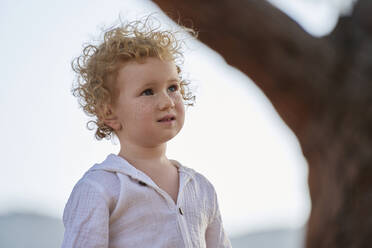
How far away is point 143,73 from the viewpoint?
190cm

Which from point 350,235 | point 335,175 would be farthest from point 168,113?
point 350,235

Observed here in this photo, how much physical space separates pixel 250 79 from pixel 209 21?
0.22m

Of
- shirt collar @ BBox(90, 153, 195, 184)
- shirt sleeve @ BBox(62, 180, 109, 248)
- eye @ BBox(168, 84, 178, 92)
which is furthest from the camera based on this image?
eye @ BBox(168, 84, 178, 92)

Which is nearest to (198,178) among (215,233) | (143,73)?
(215,233)

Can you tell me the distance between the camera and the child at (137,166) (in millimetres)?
1800

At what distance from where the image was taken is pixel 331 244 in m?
1.90

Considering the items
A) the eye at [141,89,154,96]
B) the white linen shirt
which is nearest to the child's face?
the eye at [141,89,154,96]

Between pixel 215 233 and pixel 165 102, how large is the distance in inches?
18.7

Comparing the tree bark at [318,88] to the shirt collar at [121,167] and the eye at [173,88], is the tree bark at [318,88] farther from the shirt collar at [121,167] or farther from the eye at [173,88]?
the shirt collar at [121,167]

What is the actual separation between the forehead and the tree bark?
0.63 feet

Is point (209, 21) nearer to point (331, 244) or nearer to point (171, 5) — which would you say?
point (171, 5)

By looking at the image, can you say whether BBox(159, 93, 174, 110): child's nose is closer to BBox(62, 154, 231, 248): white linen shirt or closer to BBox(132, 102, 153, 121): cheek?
BBox(132, 102, 153, 121): cheek

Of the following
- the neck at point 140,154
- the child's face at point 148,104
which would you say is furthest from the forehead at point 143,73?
the neck at point 140,154

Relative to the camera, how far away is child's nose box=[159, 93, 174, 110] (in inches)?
74.1
